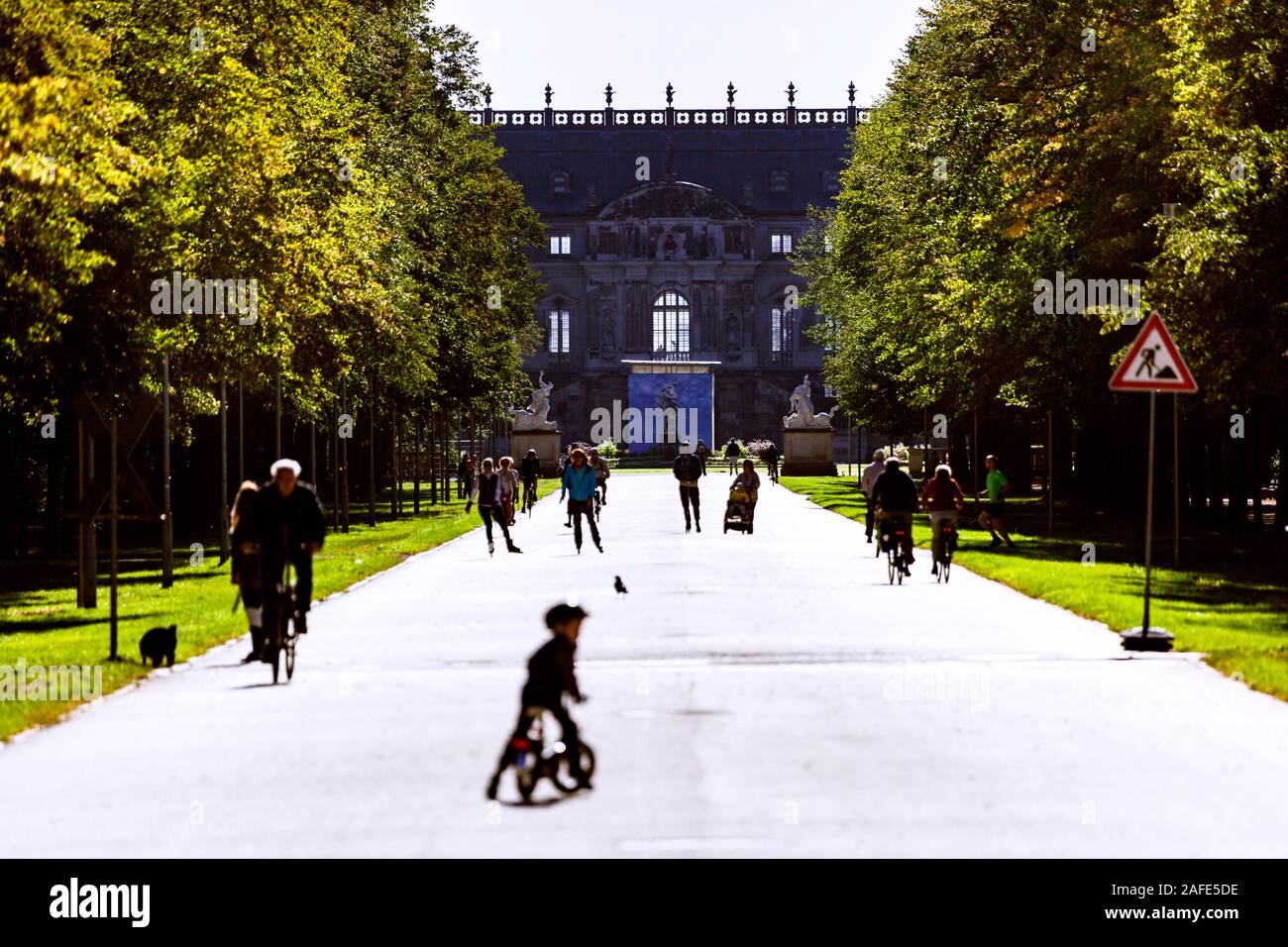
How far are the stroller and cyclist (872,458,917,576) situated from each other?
1204cm

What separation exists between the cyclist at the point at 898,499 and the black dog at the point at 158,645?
11356mm

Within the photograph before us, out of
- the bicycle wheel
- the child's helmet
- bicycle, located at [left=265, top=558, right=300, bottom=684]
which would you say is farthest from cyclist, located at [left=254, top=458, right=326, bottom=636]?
the child's helmet

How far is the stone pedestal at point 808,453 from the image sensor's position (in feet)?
320

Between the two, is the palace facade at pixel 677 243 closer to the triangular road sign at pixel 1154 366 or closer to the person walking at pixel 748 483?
the person walking at pixel 748 483

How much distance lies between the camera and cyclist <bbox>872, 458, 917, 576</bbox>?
2712cm

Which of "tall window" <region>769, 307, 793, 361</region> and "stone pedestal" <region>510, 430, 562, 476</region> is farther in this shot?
"tall window" <region>769, 307, 793, 361</region>

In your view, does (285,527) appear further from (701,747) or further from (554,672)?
(554,672)

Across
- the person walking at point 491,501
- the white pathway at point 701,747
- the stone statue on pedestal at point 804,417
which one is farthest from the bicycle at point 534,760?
the stone statue on pedestal at point 804,417

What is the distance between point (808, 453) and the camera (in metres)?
98.1

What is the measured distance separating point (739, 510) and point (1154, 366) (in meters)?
22.5

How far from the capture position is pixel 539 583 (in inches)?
1059

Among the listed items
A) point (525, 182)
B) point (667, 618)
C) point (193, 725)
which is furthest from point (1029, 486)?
point (525, 182)

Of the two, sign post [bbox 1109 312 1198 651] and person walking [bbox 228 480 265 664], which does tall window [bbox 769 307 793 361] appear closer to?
sign post [bbox 1109 312 1198 651]

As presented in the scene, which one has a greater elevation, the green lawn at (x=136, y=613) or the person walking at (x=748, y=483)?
the person walking at (x=748, y=483)
